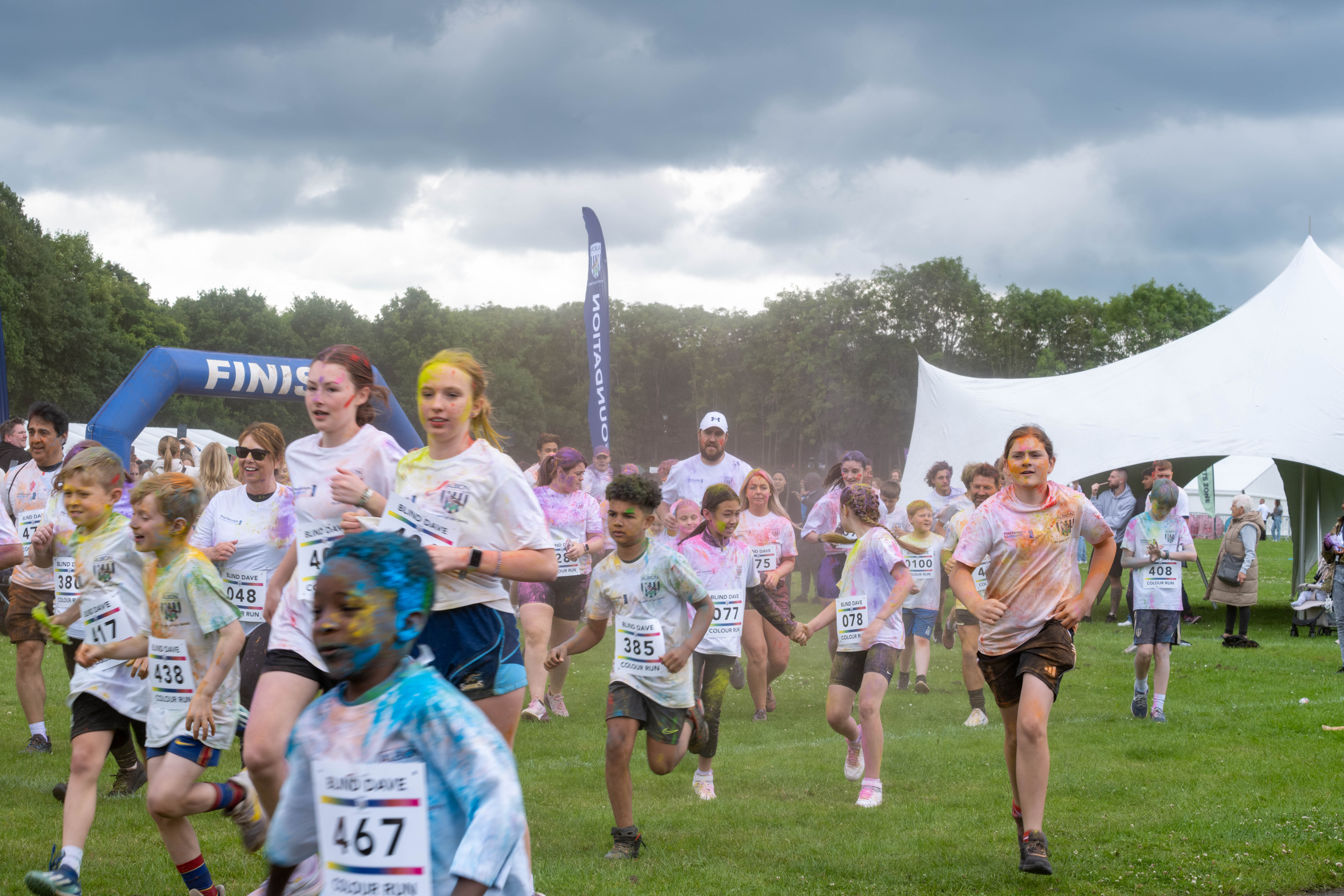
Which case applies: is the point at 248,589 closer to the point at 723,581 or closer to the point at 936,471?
the point at 723,581

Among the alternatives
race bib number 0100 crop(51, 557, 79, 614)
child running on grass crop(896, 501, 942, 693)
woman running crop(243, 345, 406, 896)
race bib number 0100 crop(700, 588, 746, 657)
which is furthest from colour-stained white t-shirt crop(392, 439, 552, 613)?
child running on grass crop(896, 501, 942, 693)

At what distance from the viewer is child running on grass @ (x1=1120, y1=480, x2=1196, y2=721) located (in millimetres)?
9914

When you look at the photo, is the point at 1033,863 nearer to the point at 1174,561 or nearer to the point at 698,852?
the point at 698,852

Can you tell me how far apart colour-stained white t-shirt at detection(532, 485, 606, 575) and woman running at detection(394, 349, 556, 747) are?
611 centimetres

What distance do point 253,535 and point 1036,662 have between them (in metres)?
4.27

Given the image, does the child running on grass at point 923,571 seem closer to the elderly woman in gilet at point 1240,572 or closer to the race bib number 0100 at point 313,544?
the elderly woman in gilet at point 1240,572

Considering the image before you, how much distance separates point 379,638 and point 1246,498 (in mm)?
15679

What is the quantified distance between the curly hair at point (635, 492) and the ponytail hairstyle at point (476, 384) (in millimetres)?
1454

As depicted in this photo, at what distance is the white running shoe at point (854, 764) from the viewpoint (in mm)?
7684

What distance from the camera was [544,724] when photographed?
973 centimetres

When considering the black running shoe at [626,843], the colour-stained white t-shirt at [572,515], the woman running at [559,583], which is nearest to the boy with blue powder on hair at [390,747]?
the black running shoe at [626,843]

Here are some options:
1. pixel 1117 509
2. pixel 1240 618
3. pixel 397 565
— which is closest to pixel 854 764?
pixel 397 565

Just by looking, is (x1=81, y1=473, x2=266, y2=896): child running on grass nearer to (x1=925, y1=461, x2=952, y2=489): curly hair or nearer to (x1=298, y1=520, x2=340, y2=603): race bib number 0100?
(x1=298, y1=520, x2=340, y2=603): race bib number 0100

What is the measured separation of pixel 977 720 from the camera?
32.5ft
